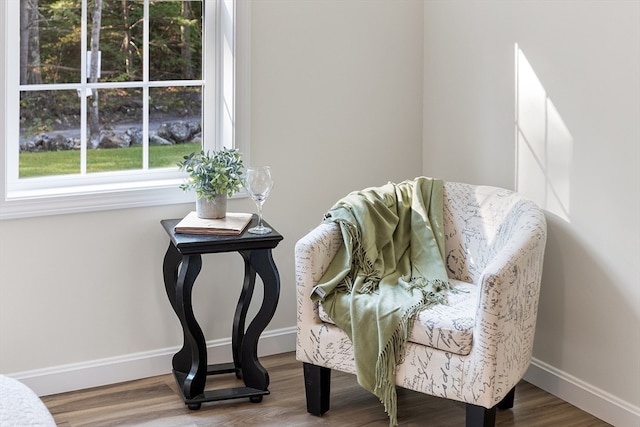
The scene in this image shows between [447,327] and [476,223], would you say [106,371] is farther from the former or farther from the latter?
[476,223]

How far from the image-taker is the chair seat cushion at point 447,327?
2.88m

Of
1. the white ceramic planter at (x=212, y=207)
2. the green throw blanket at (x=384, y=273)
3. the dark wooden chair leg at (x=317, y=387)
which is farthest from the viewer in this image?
the white ceramic planter at (x=212, y=207)

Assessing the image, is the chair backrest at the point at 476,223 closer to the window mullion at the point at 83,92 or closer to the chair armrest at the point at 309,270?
the chair armrest at the point at 309,270

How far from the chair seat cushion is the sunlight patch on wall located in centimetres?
61

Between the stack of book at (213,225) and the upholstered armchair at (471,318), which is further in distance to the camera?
the stack of book at (213,225)

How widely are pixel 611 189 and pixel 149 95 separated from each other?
1873 millimetres

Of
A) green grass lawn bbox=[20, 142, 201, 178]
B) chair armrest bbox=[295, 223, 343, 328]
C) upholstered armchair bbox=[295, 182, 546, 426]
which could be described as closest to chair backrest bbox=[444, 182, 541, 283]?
upholstered armchair bbox=[295, 182, 546, 426]

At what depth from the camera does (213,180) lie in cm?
331

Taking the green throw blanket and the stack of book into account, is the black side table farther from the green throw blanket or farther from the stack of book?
the green throw blanket

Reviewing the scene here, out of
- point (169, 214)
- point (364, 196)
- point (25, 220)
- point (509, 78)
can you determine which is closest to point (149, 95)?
point (169, 214)

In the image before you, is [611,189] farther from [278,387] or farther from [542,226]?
[278,387]

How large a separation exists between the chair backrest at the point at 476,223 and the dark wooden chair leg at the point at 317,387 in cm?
67

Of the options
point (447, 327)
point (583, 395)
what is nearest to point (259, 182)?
point (447, 327)

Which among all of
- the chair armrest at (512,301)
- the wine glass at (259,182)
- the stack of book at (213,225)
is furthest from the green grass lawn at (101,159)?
the chair armrest at (512,301)
